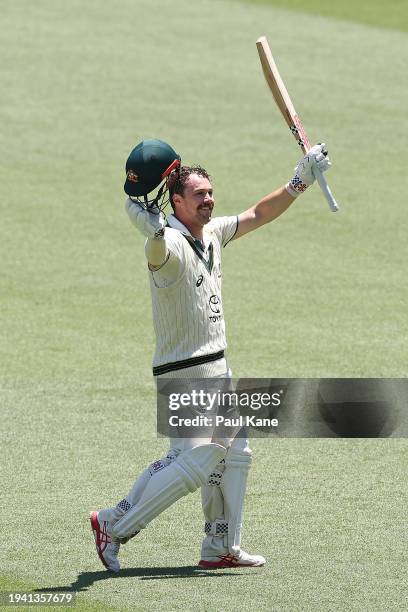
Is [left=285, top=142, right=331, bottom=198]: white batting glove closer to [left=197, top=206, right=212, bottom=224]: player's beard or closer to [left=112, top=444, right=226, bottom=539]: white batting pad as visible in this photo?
[left=197, top=206, right=212, bottom=224]: player's beard

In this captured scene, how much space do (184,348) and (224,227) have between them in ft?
2.66

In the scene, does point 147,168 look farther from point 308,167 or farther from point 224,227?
point 308,167

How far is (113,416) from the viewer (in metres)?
10.3

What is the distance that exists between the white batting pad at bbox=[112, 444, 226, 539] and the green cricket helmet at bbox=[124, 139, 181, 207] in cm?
128

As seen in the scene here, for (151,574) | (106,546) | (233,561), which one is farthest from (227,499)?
(106,546)

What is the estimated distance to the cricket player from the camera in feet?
22.8

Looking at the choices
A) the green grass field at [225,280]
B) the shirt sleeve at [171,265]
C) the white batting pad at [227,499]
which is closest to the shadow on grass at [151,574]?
the green grass field at [225,280]

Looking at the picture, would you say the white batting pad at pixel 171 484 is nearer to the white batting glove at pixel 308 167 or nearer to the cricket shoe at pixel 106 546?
the cricket shoe at pixel 106 546

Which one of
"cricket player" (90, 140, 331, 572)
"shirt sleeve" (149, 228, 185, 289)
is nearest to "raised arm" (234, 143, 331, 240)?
"cricket player" (90, 140, 331, 572)

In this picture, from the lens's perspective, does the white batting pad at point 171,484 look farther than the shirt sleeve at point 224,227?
No

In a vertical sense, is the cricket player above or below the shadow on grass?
above

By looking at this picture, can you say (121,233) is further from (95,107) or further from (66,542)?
(66,542)

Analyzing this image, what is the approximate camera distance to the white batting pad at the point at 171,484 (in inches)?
273

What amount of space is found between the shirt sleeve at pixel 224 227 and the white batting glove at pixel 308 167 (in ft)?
1.30
